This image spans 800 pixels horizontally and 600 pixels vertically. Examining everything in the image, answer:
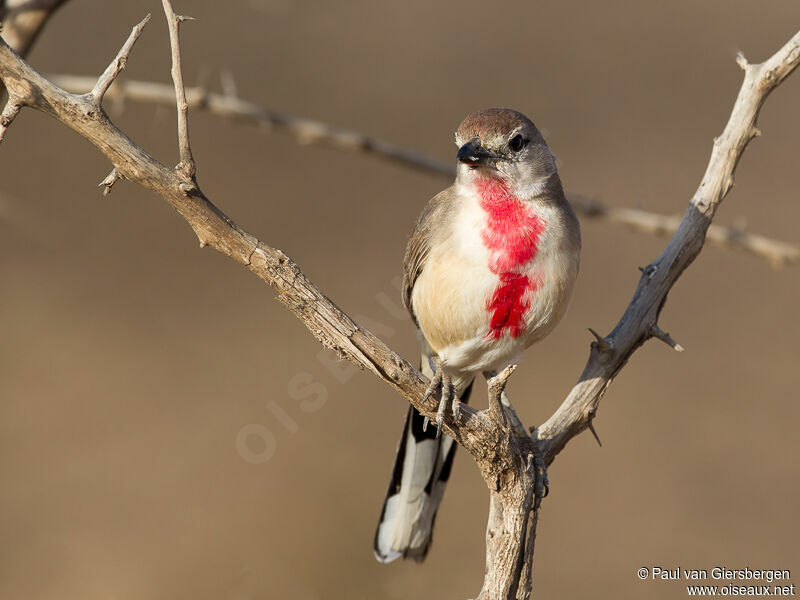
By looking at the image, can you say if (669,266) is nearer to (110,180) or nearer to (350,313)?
(110,180)

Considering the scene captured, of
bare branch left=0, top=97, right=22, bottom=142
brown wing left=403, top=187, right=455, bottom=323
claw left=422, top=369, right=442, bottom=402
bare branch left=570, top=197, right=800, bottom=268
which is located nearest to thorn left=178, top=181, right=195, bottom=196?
bare branch left=0, top=97, right=22, bottom=142

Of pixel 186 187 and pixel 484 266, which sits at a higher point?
pixel 484 266

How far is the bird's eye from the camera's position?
3881mm

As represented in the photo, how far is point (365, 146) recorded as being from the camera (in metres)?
4.84

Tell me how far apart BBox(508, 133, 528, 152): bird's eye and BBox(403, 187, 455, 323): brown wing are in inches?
14.9

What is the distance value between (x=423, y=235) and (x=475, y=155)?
1.75 feet

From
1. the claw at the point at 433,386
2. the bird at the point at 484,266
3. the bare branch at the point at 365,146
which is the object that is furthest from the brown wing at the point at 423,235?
the claw at the point at 433,386

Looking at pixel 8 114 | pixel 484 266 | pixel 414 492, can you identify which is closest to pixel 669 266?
pixel 484 266

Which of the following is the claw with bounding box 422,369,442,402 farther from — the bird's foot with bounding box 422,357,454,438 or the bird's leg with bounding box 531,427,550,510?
the bird's leg with bounding box 531,427,550,510

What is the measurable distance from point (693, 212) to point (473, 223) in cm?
96

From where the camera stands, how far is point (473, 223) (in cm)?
383

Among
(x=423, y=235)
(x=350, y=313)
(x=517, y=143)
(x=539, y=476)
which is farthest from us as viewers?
(x=350, y=313)

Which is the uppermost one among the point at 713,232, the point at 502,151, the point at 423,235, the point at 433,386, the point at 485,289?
the point at 713,232

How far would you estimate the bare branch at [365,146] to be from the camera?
4613mm
